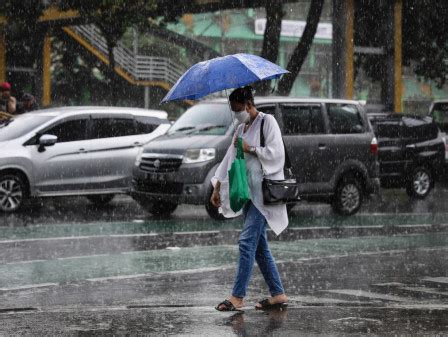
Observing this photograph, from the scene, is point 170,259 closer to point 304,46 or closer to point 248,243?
point 248,243

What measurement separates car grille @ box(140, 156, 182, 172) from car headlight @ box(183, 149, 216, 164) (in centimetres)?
13

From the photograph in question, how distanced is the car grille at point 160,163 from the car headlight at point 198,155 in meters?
0.13

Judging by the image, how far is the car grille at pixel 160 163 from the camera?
54.4 ft

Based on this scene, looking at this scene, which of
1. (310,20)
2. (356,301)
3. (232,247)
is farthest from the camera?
(310,20)

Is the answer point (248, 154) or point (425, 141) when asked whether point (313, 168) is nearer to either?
point (425, 141)

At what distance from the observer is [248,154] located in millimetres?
8688

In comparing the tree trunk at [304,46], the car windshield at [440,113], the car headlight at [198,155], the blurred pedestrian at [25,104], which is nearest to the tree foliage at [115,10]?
the tree trunk at [304,46]

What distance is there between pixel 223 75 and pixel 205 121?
8.73 metres

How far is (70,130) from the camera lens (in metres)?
18.6

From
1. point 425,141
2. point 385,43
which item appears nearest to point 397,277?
point 425,141

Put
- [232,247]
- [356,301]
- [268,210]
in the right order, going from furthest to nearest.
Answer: [232,247] < [356,301] < [268,210]

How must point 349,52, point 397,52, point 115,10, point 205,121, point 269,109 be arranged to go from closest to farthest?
point 269,109 < point 205,121 < point 115,10 < point 349,52 < point 397,52

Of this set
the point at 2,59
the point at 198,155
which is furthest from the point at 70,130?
the point at 2,59

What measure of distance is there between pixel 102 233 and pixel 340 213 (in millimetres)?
4603
